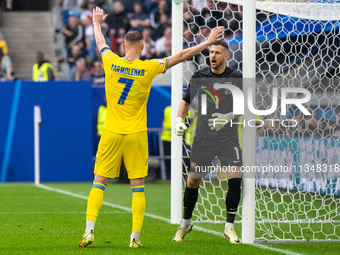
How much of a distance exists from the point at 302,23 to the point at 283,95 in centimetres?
175

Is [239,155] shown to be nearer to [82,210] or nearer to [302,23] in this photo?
[302,23]

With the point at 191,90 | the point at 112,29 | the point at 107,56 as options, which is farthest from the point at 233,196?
the point at 112,29

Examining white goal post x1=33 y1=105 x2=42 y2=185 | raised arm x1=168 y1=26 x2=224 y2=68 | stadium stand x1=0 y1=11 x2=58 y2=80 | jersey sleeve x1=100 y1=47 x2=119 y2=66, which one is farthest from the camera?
stadium stand x1=0 y1=11 x2=58 y2=80

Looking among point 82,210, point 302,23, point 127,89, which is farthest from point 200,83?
point 82,210

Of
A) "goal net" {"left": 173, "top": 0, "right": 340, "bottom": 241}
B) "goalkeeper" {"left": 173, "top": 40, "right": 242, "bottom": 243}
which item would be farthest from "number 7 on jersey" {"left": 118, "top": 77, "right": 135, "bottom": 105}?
"goal net" {"left": 173, "top": 0, "right": 340, "bottom": 241}

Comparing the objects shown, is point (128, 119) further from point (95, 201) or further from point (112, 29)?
point (112, 29)

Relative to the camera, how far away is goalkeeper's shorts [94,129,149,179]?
281 inches

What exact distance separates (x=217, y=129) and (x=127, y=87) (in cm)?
113

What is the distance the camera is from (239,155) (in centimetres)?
763

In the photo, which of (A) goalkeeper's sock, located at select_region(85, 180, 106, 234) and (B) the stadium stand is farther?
(B) the stadium stand

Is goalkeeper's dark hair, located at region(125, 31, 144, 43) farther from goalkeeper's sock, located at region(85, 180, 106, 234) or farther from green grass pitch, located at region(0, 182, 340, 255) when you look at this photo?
green grass pitch, located at region(0, 182, 340, 255)

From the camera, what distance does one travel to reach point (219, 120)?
759cm

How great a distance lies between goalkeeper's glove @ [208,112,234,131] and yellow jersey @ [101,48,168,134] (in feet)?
2.72

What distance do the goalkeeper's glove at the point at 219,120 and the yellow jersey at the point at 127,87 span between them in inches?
32.7
